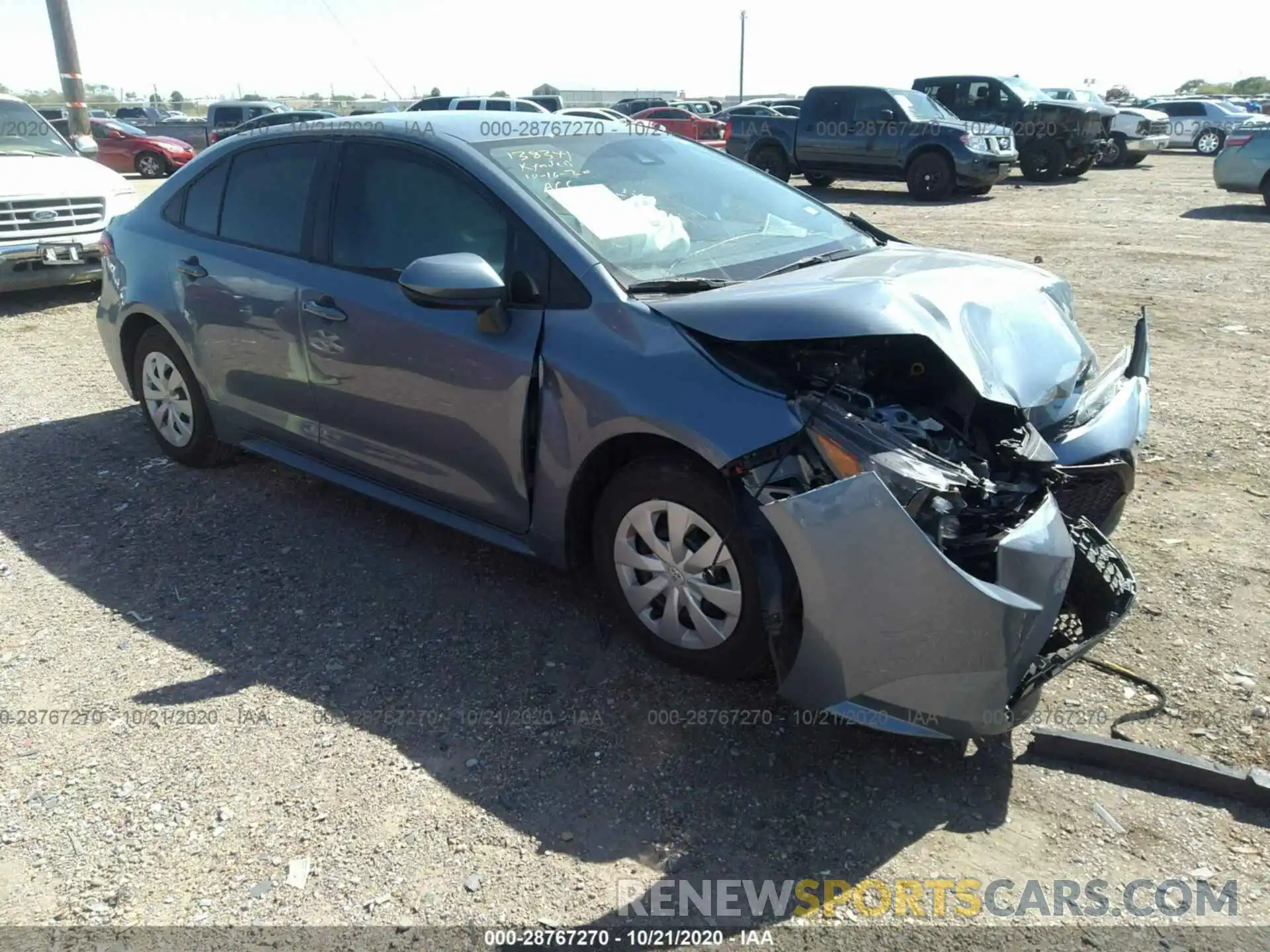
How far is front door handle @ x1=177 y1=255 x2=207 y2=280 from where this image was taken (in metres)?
4.56

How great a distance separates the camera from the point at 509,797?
111 inches

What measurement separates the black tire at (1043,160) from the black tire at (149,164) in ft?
61.0

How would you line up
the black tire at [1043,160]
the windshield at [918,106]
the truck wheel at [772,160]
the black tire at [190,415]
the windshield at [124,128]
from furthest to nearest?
1. the windshield at [124,128]
2. the black tire at [1043,160]
3. the truck wheel at [772,160]
4. the windshield at [918,106]
5. the black tire at [190,415]

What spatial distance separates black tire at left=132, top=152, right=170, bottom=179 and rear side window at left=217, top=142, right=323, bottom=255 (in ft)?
68.2

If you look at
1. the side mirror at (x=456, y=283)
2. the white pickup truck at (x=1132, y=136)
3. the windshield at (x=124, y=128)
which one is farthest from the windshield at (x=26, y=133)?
the white pickup truck at (x=1132, y=136)

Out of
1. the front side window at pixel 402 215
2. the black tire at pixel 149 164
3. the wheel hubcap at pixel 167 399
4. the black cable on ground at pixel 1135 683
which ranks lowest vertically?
the black tire at pixel 149 164

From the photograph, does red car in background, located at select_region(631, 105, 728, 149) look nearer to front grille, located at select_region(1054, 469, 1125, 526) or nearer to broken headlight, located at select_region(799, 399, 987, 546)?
front grille, located at select_region(1054, 469, 1125, 526)

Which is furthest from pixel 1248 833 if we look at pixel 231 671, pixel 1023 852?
pixel 231 671

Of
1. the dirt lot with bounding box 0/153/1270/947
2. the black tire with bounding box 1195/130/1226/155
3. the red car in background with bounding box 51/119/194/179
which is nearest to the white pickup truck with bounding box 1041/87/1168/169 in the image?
the black tire with bounding box 1195/130/1226/155

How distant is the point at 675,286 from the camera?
3.32 meters

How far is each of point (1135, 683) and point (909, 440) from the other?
4.02ft

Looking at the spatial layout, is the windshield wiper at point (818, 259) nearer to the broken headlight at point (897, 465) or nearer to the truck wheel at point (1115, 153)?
the broken headlight at point (897, 465)

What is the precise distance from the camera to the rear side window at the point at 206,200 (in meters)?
4.66

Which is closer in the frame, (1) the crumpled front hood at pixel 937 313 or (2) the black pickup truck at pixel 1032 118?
(1) the crumpled front hood at pixel 937 313
